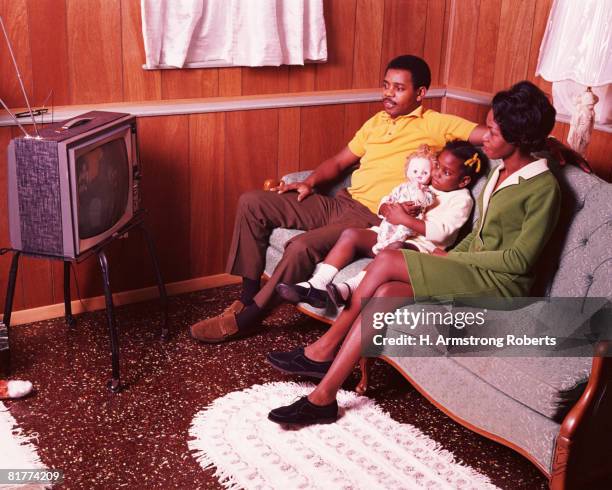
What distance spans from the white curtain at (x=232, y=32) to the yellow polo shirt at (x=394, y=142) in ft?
1.79

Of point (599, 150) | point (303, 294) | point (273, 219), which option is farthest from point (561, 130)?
point (303, 294)

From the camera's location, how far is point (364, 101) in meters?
3.73

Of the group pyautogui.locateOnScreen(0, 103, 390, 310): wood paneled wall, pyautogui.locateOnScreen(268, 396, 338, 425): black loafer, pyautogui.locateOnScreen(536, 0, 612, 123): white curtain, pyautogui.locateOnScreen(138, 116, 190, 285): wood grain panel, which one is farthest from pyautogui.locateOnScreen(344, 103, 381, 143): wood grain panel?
pyautogui.locateOnScreen(268, 396, 338, 425): black loafer

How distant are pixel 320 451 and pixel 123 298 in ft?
4.56

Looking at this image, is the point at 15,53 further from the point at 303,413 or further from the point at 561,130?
the point at 561,130

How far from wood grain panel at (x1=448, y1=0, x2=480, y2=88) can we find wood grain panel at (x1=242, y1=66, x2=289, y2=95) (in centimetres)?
91

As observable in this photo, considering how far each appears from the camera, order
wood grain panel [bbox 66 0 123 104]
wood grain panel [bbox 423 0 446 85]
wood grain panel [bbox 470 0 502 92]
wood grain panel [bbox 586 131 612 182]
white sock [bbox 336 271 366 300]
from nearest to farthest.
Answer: white sock [bbox 336 271 366 300], wood grain panel [bbox 66 0 123 104], wood grain panel [bbox 586 131 612 182], wood grain panel [bbox 470 0 502 92], wood grain panel [bbox 423 0 446 85]

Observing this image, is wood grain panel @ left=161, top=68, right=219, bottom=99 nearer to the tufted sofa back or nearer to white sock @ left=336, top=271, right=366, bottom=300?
white sock @ left=336, top=271, right=366, bottom=300

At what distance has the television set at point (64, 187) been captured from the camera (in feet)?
8.18

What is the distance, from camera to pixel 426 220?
281 centimetres

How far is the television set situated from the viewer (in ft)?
8.18

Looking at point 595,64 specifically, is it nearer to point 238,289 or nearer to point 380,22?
point 380,22

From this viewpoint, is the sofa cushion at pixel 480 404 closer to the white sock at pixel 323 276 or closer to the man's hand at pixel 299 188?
the white sock at pixel 323 276

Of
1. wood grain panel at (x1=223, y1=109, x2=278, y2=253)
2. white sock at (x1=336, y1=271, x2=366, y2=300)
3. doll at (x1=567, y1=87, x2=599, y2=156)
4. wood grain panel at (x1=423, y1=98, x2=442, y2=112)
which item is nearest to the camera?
white sock at (x1=336, y1=271, x2=366, y2=300)
